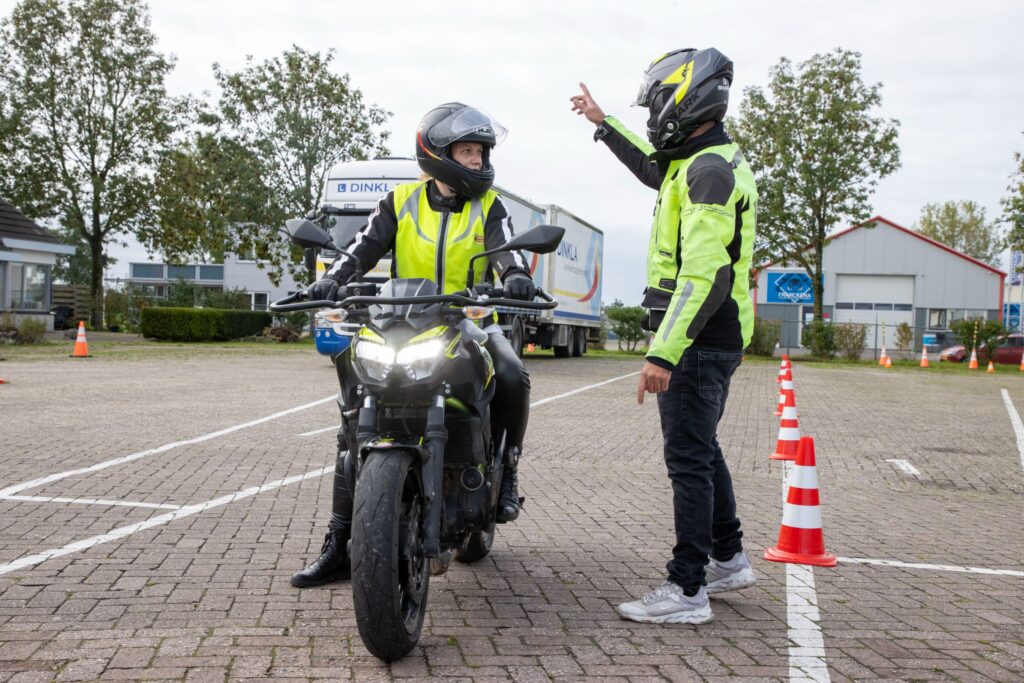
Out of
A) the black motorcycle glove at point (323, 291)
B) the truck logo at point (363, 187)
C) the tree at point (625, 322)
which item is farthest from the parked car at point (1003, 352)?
the black motorcycle glove at point (323, 291)

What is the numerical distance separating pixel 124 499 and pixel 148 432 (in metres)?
3.74

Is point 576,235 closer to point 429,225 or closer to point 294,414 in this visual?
point 294,414

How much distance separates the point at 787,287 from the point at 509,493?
57.7 m

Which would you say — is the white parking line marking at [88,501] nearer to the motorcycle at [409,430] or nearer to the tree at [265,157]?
the motorcycle at [409,430]

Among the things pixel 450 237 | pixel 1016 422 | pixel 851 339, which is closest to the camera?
pixel 450 237

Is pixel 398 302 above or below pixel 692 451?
above

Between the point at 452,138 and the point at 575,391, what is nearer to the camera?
the point at 452,138

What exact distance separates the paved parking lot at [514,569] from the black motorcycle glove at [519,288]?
4.14 ft

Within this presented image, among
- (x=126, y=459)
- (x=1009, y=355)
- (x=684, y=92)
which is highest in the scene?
(x=684, y=92)

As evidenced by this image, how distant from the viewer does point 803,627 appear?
4.32 meters

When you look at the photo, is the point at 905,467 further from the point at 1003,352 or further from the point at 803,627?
the point at 1003,352

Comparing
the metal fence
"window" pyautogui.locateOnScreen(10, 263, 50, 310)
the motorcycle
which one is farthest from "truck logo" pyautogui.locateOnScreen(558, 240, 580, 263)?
the motorcycle

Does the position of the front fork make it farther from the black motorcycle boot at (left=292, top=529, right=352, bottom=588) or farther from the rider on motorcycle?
the black motorcycle boot at (left=292, top=529, right=352, bottom=588)

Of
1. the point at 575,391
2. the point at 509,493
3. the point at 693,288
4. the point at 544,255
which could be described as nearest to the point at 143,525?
the point at 509,493
